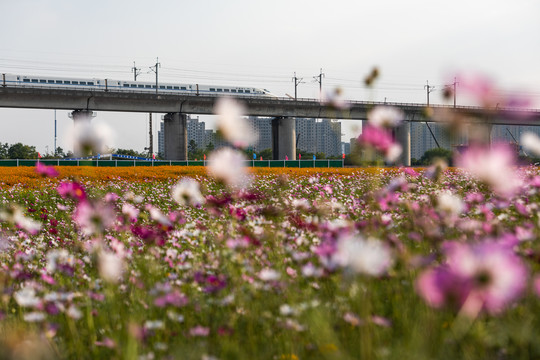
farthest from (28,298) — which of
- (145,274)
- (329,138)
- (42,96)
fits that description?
(329,138)

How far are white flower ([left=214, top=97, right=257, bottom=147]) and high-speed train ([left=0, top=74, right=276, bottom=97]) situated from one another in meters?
41.3

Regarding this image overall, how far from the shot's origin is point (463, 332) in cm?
180

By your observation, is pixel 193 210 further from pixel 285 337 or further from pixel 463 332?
pixel 463 332

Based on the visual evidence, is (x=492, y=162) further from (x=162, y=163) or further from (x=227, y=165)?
(x=162, y=163)

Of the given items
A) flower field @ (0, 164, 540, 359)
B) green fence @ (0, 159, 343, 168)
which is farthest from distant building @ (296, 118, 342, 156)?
flower field @ (0, 164, 540, 359)

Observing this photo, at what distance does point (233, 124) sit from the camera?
144 centimetres

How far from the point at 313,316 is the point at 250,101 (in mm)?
40204

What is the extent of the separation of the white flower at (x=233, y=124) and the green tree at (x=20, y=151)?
3085 inches

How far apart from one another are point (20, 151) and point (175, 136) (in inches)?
1825

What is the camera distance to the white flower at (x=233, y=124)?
1.42 metres

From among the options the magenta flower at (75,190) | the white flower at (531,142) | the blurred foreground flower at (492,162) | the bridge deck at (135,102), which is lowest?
the magenta flower at (75,190)

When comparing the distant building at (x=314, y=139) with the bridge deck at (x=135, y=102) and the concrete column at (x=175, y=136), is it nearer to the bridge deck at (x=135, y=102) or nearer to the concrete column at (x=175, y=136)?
the bridge deck at (x=135, y=102)

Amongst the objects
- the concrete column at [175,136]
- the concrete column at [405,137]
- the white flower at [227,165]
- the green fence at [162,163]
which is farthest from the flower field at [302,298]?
the concrete column at [405,137]

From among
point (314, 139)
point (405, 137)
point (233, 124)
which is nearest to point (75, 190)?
point (233, 124)
